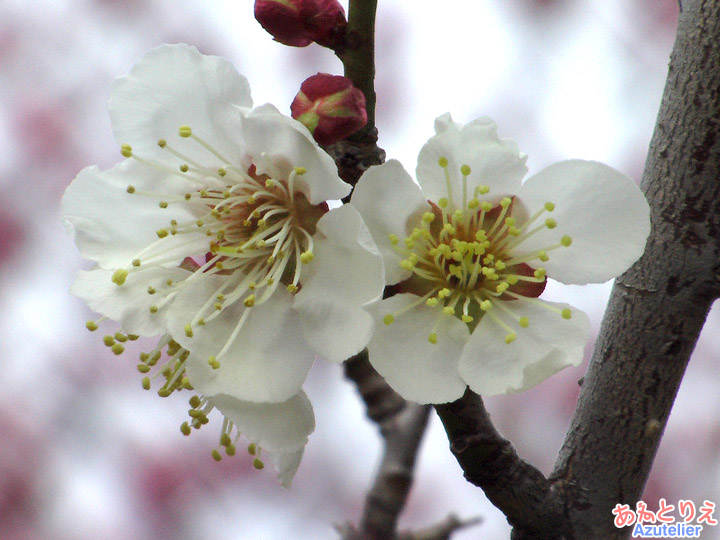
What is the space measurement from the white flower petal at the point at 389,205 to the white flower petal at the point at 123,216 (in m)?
0.20

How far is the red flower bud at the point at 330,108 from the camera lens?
0.77m

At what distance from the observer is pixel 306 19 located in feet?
2.72

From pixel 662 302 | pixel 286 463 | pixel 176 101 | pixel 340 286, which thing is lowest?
pixel 286 463

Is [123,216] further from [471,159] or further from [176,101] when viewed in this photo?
[471,159]

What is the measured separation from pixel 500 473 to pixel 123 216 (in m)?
0.49

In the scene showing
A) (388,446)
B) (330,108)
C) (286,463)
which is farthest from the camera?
(388,446)

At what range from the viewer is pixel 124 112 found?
0.87 metres

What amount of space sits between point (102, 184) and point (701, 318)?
0.69 m

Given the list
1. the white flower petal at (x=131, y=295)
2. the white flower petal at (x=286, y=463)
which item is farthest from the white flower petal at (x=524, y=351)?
the white flower petal at (x=131, y=295)

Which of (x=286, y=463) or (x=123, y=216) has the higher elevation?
(x=123, y=216)

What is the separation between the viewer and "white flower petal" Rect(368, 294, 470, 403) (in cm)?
79

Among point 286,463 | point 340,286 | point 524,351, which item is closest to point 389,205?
point 340,286

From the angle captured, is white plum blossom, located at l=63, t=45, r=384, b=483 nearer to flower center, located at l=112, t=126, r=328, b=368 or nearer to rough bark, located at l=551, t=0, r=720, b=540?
flower center, located at l=112, t=126, r=328, b=368

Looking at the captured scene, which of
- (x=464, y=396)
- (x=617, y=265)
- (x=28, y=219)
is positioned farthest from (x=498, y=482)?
(x=28, y=219)
